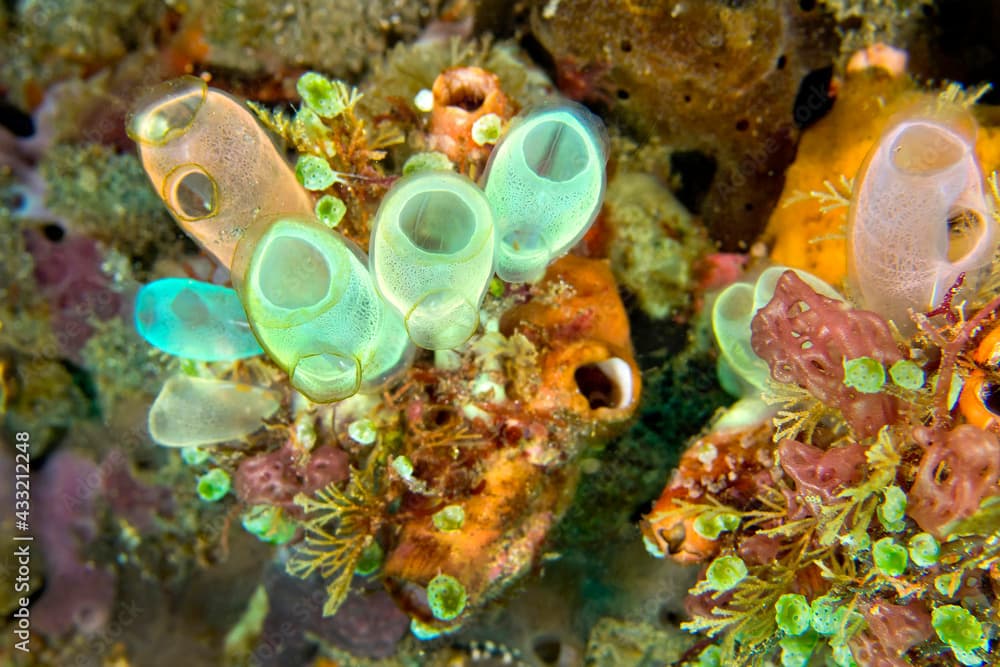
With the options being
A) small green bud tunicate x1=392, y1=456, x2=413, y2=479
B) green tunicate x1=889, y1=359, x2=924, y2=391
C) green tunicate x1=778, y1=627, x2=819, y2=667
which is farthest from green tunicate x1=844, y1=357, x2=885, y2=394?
small green bud tunicate x1=392, y1=456, x2=413, y2=479

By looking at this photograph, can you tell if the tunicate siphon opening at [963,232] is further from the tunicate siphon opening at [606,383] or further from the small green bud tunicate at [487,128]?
the small green bud tunicate at [487,128]

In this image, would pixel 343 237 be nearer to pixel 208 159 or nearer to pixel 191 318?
pixel 208 159

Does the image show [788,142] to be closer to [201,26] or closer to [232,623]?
[201,26]

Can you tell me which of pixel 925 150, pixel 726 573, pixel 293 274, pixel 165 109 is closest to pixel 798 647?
pixel 726 573

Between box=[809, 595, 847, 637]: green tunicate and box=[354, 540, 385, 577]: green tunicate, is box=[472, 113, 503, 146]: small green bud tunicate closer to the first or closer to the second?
box=[354, 540, 385, 577]: green tunicate

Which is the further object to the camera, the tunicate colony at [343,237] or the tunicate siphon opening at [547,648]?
the tunicate siphon opening at [547,648]

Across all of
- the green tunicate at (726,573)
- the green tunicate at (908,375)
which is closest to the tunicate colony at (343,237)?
the green tunicate at (908,375)
